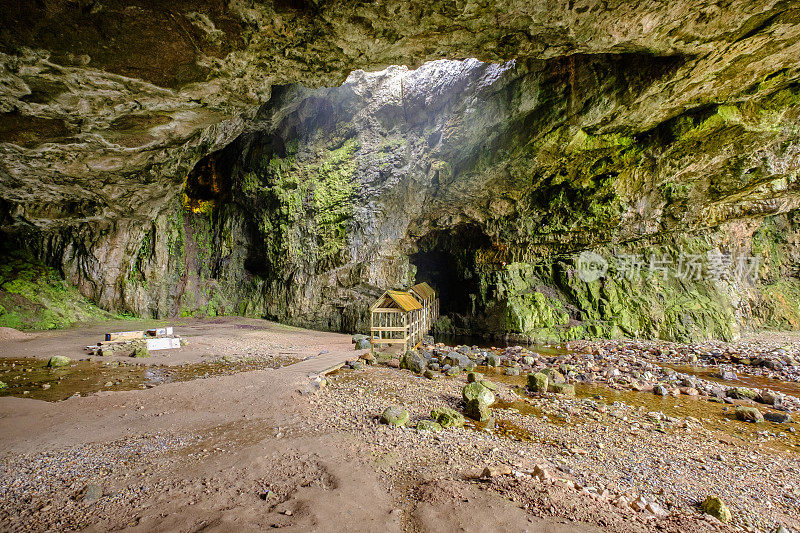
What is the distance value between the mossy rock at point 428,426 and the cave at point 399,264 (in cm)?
10

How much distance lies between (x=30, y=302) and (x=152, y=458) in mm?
14372

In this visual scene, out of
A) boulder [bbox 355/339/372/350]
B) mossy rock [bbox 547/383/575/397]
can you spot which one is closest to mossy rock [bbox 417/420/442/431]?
mossy rock [bbox 547/383/575/397]

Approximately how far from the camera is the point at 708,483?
12.2ft

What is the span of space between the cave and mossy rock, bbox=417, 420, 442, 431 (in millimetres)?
105

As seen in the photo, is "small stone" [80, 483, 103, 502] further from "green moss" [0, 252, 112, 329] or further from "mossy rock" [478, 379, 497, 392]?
"green moss" [0, 252, 112, 329]

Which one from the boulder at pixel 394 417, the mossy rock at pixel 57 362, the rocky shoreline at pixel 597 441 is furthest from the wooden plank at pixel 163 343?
the boulder at pixel 394 417

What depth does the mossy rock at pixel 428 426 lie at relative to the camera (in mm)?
4634

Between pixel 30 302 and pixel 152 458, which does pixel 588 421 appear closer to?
pixel 152 458

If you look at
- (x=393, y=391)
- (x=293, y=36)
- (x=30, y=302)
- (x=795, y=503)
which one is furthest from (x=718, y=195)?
(x=30, y=302)

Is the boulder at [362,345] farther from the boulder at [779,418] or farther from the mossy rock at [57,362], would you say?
the boulder at [779,418]

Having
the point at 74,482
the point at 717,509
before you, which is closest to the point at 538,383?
the point at 717,509

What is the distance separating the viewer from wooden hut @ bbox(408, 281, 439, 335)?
16.4 meters

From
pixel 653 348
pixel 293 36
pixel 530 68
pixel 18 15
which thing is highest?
pixel 530 68

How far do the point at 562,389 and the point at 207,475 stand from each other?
7138mm
